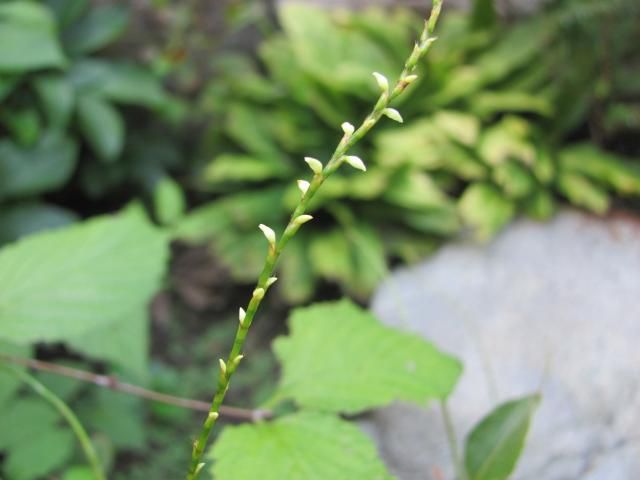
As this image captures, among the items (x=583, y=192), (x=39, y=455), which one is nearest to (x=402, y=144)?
(x=583, y=192)

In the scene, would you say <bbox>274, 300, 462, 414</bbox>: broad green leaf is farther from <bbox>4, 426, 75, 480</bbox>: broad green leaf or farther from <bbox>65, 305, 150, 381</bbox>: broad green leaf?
<bbox>4, 426, 75, 480</bbox>: broad green leaf

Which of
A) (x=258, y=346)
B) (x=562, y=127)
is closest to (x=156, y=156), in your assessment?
(x=258, y=346)

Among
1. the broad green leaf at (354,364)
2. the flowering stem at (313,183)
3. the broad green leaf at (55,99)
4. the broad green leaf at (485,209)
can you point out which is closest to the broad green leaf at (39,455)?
the broad green leaf at (354,364)

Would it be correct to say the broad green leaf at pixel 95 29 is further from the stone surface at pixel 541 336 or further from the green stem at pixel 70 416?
the green stem at pixel 70 416

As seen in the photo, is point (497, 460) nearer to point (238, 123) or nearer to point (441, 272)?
point (441, 272)

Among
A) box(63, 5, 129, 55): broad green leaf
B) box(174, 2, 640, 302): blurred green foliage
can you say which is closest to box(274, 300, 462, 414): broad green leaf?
box(174, 2, 640, 302): blurred green foliage

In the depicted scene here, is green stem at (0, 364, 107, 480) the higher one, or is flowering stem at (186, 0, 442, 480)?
flowering stem at (186, 0, 442, 480)

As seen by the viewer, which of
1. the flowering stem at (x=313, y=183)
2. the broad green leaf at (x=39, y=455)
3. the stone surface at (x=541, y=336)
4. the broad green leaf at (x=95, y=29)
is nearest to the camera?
the flowering stem at (x=313, y=183)
